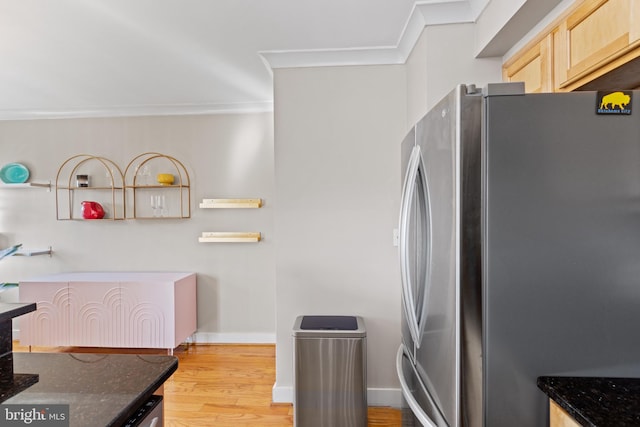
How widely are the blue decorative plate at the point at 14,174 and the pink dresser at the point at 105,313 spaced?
1.21m

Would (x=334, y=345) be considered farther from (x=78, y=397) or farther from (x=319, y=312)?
(x=78, y=397)

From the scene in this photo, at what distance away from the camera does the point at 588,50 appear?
3.97ft

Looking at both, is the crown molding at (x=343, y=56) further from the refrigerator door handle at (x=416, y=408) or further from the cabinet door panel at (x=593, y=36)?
the refrigerator door handle at (x=416, y=408)

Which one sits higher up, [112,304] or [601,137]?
[601,137]

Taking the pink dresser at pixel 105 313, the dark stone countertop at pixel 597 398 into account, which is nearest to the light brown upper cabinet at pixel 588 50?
the dark stone countertop at pixel 597 398

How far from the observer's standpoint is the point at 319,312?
247cm

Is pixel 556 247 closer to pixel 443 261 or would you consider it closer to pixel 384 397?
pixel 443 261

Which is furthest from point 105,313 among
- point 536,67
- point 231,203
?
point 536,67

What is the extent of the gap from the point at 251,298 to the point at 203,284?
20.7 inches

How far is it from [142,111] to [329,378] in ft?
10.6

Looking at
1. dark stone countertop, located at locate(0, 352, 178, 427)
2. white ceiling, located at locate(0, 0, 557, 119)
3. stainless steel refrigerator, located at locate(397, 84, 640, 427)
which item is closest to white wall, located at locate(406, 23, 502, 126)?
white ceiling, located at locate(0, 0, 557, 119)

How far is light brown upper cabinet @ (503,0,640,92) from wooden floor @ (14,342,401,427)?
85.4 inches

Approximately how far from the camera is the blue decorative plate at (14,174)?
3.68 m

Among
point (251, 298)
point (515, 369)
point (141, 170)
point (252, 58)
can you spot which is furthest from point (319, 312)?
point (141, 170)
